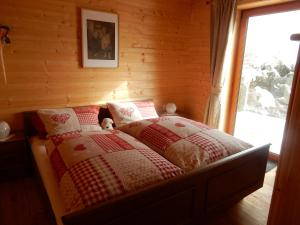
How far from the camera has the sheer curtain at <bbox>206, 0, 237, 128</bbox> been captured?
9.33ft

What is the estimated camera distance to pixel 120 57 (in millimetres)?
2996

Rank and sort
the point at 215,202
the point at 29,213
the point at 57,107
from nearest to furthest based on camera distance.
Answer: the point at 215,202 → the point at 29,213 → the point at 57,107

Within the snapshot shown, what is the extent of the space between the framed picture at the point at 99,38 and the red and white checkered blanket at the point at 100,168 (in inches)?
50.6

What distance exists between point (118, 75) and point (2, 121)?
4.81 ft

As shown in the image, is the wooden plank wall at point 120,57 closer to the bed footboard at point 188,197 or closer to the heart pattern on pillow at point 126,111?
the heart pattern on pillow at point 126,111

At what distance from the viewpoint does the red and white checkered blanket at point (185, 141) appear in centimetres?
172

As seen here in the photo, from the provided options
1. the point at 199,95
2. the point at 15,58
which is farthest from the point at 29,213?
the point at 199,95

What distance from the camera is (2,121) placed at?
7.72 feet

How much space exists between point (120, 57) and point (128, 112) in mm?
802

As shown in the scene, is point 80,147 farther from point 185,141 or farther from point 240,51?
point 240,51

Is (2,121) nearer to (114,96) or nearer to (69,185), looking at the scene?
(114,96)

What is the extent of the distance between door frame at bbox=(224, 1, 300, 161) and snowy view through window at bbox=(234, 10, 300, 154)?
0.18ft

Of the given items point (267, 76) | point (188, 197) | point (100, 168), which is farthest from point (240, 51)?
point (100, 168)

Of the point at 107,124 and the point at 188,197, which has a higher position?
the point at 107,124
